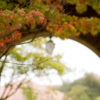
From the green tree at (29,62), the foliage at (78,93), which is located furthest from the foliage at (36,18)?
the foliage at (78,93)

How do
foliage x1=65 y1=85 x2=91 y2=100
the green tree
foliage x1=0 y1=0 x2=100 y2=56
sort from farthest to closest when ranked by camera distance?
foliage x1=65 y1=85 x2=91 y2=100 → the green tree → foliage x1=0 y1=0 x2=100 y2=56

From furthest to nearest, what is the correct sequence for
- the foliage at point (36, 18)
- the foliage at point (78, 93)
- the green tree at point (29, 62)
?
the foliage at point (78, 93), the green tree at point (29, 62), the foliage at point (36, 18)

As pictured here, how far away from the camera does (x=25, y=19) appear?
2.45 meters

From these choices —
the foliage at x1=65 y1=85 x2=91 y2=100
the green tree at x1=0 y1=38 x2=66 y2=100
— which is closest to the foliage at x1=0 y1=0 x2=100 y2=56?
the green tree at x1=0 y1=38 x2=66 y2=100

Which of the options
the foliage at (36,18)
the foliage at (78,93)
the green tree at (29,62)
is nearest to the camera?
the foliage at (36,18)

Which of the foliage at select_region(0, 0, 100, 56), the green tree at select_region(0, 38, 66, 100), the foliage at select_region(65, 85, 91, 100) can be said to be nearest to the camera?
the foliage at select_region(0, 0, 100, 56)

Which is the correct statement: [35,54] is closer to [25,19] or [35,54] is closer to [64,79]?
[25,19]

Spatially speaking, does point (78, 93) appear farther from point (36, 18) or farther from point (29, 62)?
point (36, 18)

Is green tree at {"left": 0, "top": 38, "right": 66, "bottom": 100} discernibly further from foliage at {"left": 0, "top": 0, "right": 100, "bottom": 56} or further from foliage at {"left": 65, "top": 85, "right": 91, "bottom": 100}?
foliage at {"left": 65, "top": 85, "right": 91, "bottom": 100}

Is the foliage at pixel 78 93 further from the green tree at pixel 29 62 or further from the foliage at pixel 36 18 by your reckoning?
the foliage at pixel 36 18

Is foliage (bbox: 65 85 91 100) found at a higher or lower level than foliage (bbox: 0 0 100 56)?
lower

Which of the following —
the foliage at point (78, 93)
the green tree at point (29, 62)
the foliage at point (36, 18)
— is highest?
the foliage at point (36, 18)

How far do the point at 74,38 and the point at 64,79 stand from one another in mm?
12927

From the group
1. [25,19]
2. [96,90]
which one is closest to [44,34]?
[25,19]
